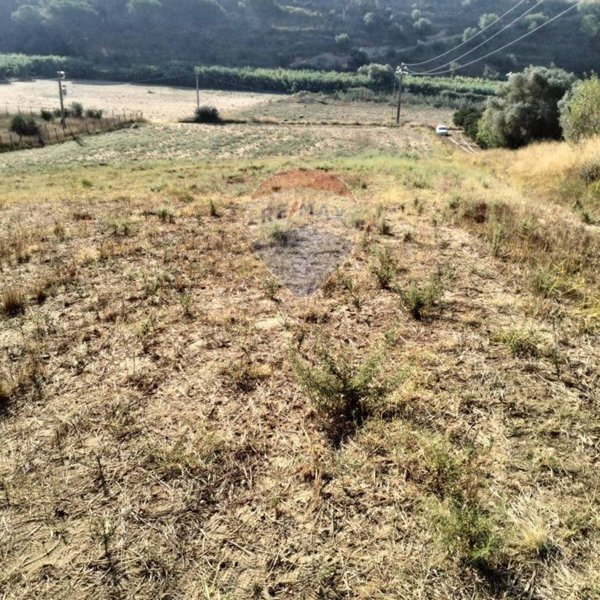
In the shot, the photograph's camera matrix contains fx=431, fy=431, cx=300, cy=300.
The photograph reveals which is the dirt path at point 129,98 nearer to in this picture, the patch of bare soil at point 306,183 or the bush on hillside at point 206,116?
the bush on hillside at point 206,116

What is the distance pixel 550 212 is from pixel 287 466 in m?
7.33

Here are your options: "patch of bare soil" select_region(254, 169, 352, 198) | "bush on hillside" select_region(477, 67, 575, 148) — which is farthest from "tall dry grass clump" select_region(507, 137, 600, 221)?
"bush on hillside" select_region(477, 67, 575, 148)

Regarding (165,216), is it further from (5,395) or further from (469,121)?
(469,121)

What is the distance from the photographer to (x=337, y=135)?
45.0 metres

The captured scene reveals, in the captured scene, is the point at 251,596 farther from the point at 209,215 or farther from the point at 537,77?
the point at 537,77

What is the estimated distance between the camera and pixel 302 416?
333 cm

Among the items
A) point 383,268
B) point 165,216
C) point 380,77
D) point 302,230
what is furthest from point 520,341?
point 380,77

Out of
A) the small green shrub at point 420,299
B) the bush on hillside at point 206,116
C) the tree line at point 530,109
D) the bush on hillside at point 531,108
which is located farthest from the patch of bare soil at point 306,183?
the bush on hillside at point 206,116

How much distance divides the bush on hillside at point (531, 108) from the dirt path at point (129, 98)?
4157 centimetres

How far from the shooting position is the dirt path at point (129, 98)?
2677 inches

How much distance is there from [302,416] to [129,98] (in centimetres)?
9335

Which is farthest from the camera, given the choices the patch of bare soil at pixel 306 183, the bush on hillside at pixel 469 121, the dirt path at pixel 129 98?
the dirt path at pixel 129 98

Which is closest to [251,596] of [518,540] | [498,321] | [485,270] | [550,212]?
[518,540]

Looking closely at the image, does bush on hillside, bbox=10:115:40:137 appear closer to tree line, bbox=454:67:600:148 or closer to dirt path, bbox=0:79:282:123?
dirt path, bbox=0:79:282:123
